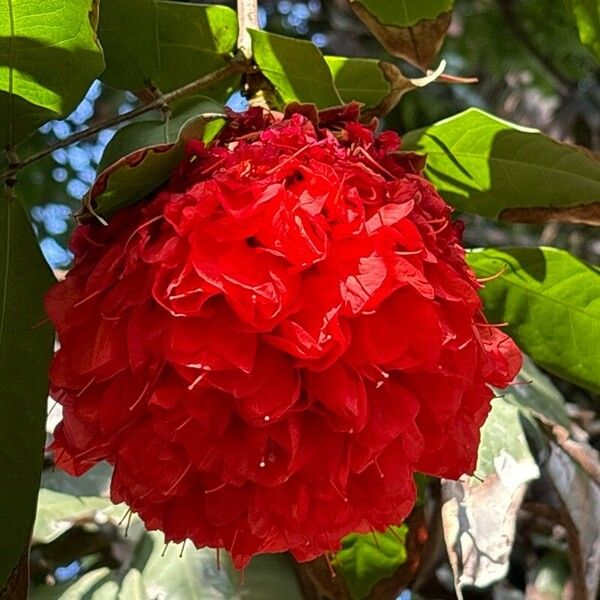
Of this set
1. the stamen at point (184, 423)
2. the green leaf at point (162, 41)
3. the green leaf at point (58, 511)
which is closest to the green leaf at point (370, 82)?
the green leaf at point (162, 41)

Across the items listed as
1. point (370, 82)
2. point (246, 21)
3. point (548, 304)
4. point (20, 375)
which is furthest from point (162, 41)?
point (548, 304)

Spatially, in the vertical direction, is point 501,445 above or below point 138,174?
below

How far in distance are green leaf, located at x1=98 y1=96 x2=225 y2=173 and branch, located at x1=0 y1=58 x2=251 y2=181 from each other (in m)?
0.01

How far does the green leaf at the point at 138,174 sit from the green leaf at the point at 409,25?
295 mm

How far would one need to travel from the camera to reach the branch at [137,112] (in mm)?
755

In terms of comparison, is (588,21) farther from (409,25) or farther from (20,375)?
(20,375)

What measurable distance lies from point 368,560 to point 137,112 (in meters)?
0.48

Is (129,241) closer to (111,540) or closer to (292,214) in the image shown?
(292,214)

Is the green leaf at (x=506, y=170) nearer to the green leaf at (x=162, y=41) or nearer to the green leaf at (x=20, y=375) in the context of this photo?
the green leaf at (x=162, y=41)

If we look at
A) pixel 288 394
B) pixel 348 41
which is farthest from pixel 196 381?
pixel 348 41

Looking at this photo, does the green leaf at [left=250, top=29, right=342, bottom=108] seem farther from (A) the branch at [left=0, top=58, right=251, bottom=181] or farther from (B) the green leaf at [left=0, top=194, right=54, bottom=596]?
(B) the green leaf at [left=0, top=194, right=54, bottom=596]

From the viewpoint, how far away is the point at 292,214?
0.62m

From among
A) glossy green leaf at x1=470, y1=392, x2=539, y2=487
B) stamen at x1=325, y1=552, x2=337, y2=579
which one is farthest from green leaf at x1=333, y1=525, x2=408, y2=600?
glossy green leaf at x1=470, y1=392, x2=539, y2=487

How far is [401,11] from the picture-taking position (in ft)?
3.10
